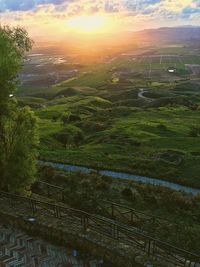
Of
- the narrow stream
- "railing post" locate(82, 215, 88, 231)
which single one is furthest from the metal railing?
the narrow stream

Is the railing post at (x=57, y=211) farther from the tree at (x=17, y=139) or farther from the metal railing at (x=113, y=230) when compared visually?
the tree at (x=17, y=139)

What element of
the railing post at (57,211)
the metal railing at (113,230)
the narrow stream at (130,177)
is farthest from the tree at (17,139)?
the narrow stream at (130,177)

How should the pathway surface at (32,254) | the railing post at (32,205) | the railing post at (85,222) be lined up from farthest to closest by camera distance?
the railing post at (32,205) < the railing post at (85,222) < the pathway surface at (32,254)

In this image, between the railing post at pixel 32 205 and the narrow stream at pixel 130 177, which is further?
the narrow stream at pixel 130 177

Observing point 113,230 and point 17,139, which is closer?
point 113,230

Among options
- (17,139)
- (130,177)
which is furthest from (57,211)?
(130,177)

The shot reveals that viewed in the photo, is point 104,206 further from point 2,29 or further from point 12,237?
point 2,29

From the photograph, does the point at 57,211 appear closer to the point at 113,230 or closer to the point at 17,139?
the point at 113,230

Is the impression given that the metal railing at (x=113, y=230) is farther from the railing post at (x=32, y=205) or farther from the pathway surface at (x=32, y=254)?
the pathway surface at (x=32, y=254)

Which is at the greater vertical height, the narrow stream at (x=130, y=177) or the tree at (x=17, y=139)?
the tree at (x=17, y=139)

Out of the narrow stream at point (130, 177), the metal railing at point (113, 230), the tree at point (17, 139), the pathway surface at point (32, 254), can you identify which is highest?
the tree at point (17, 139)

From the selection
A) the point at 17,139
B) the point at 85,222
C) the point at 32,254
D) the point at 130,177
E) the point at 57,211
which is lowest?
the point at 130,177

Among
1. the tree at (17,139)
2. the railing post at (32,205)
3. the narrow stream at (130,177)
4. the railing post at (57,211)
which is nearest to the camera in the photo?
the railing post at (57,211)
